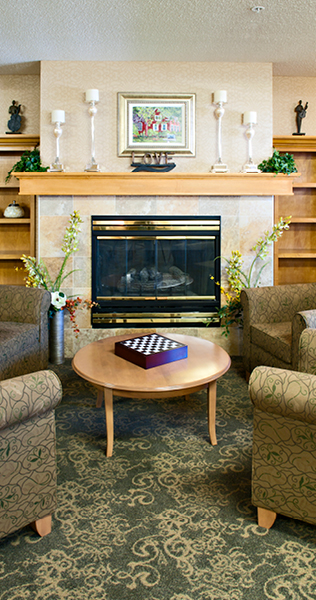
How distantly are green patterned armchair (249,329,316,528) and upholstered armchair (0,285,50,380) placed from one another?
1817 mm

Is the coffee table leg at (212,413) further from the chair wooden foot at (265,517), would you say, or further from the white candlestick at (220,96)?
the white candlestick at (220,96)

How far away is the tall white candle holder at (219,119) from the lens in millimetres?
3777

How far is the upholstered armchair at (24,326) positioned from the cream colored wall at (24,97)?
2.00 meters

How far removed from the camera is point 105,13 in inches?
117

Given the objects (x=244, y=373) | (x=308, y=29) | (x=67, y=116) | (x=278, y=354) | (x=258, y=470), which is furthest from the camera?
(x=67, y=116)

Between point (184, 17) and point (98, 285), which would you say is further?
point (98, 285)

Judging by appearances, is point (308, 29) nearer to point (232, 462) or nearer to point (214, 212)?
point (214, 212)

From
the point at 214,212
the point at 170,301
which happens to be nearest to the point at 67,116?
the point at 214,212

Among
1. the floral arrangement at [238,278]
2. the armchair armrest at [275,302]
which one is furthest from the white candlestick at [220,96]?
the armchair armrest at [275,302]

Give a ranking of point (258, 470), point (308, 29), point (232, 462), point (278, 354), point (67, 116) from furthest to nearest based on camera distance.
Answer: point (67, 116) → point (308, 29) → point (278, 354) → point (232, 462) → point (258, 470)

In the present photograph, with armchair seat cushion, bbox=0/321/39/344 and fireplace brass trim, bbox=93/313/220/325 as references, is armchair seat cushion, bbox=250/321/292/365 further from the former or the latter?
armchair seat cushion, bbox=0/321/39/344

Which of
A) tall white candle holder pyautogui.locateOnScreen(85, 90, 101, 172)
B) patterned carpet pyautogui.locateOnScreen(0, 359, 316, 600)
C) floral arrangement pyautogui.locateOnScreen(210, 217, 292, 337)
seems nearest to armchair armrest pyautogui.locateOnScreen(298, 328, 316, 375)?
patterned carpet pyautogui.locateOnScreen(0, 359, 316, 600)

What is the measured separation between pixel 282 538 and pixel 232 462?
54 cm

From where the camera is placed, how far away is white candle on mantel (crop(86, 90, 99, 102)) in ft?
12.2
